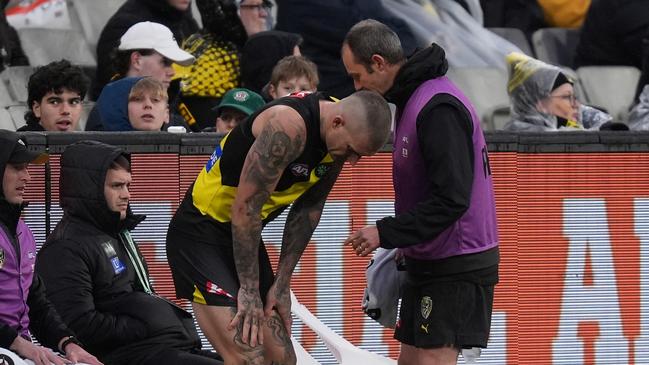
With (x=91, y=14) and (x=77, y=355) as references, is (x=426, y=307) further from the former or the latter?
(x=91, y=14)

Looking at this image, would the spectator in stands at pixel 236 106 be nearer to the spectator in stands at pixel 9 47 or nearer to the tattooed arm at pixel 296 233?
the spectator in stands at pixel 9 47

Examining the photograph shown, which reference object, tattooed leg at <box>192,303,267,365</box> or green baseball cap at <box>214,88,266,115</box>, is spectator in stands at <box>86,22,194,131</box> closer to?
green baseball cap at <box>214,88,266,115</box>

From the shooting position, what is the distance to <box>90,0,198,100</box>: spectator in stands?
10.2 meters

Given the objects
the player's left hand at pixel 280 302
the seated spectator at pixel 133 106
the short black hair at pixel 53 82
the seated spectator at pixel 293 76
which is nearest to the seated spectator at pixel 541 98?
the seated spectator at pixel 293 76

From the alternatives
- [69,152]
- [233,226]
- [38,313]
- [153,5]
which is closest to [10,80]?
[153,5]

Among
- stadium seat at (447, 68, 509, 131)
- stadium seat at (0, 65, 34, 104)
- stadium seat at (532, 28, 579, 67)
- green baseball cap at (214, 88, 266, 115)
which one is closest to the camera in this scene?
green baseball cap at (214, 88, 266, 115)

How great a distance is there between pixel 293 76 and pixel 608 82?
13.0 ft

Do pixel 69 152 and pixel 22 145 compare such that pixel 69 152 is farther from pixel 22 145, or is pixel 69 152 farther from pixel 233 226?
pixel 233 226

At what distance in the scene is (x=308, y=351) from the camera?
895 cm

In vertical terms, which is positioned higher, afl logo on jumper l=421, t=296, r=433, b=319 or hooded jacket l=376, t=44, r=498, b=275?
hooded jacket l=376, t=44, r=498, b=275

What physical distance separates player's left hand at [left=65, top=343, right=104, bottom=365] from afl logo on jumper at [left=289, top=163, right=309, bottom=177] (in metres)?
1.34

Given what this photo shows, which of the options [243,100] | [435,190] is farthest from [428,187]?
[243,100]

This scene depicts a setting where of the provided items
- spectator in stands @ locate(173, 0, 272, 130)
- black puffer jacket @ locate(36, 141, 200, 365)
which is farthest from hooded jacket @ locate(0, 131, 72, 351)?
spectator in stands @ locate(173, 0, 272, 130)

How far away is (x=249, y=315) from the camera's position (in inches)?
278
